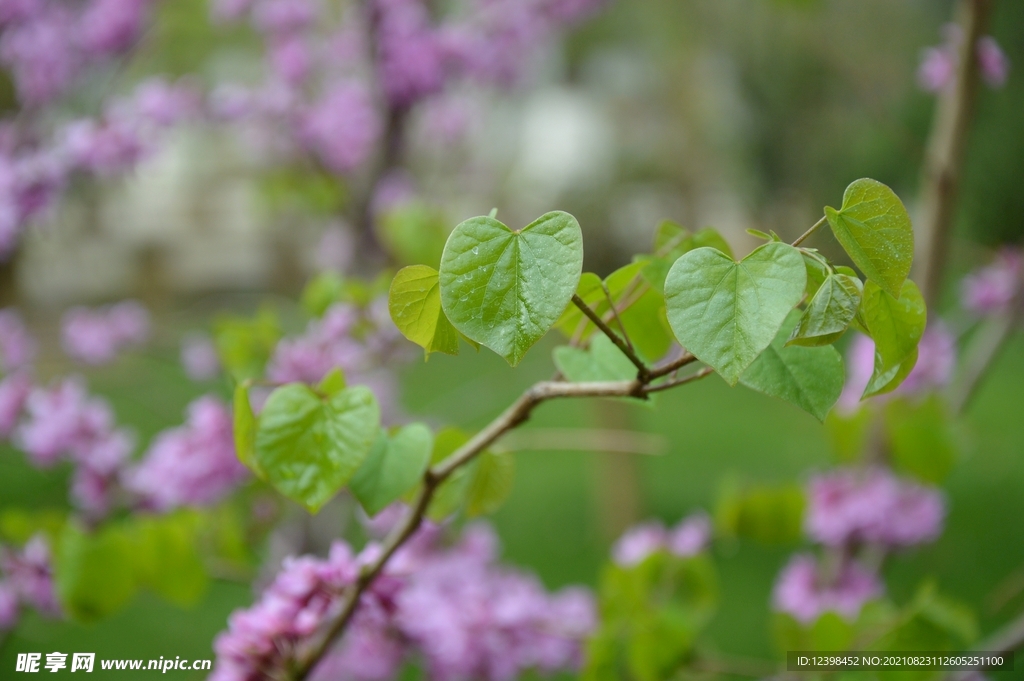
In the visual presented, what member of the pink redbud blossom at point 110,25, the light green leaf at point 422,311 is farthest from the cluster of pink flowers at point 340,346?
the pink redbud blossom at point 110,25

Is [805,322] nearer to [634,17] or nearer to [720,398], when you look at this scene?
[720,398]

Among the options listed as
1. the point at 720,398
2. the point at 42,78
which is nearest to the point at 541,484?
the point at 720,398

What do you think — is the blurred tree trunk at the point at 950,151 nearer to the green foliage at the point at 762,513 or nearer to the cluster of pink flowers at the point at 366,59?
the green foliage at the point at 762,513

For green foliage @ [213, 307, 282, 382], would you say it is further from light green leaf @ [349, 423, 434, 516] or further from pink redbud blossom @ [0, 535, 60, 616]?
light green leaf @ [349, 423, 434, 516]

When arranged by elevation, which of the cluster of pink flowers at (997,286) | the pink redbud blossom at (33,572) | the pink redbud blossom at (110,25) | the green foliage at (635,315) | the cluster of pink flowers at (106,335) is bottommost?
the pink redbud blossom at (33,572)

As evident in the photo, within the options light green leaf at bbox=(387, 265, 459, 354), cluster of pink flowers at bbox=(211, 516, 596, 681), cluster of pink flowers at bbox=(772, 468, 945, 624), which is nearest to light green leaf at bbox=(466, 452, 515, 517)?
cluster of pink flowers at bbox=(211, 516, 596, 681)

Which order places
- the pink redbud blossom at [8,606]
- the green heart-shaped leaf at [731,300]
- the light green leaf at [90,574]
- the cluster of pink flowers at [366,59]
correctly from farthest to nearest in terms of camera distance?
the cluster of pink flowers at [366,59]
the pink redbud blossom at [8,606]
the light green leaf at [90,574]
the green heart-shaped leaf at [731,300]
